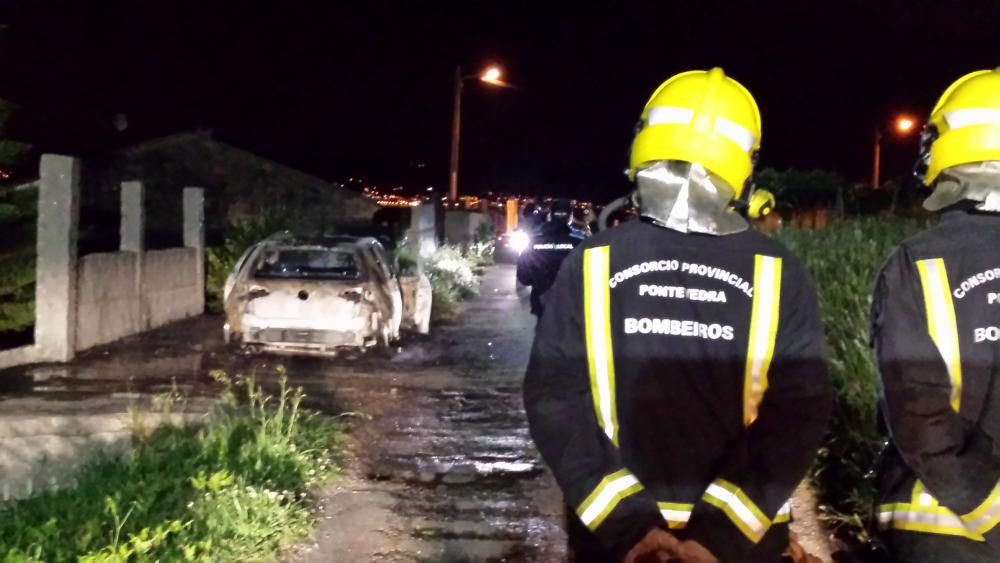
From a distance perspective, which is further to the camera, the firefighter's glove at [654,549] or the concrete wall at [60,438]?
the concrete wall at [60,438]

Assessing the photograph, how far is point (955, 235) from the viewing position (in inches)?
103

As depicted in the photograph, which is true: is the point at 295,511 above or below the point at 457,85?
below

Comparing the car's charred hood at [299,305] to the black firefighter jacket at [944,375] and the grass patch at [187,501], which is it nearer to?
the grass patch at [187,501]

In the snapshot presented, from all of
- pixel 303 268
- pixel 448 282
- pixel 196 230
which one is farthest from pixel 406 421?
pixel 448 282

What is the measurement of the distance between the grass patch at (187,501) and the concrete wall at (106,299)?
16.6 feet

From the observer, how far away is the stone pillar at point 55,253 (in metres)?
11.2

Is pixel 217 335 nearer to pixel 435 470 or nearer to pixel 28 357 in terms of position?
pixel 28 357

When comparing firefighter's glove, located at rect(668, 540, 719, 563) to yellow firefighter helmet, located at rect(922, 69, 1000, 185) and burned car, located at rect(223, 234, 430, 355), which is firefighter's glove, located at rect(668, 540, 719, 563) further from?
burned car, located at rect(223, 234, 430, 355)

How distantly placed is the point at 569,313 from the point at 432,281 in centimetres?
1550

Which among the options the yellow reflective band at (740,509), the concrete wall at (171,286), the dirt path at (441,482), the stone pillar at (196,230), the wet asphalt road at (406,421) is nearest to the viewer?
the yellow reflective band at (740,509)

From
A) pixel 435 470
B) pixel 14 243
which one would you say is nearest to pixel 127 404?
pixel 435 470

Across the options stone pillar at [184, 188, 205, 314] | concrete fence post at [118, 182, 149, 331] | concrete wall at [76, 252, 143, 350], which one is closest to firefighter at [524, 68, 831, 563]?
concrete wall at [76, 252, 143, 350]

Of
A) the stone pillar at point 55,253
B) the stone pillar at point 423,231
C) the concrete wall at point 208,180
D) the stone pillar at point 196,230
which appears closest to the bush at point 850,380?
the stone pillar at point 55,253

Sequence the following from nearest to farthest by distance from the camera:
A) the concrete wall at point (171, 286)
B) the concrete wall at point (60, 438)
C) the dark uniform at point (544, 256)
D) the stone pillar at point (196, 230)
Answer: the concrete wall at point (60, 438), the dark uniform at point (544, 256), the concrete wall at point (171, 286), the stone pillar at point (196, 230)
